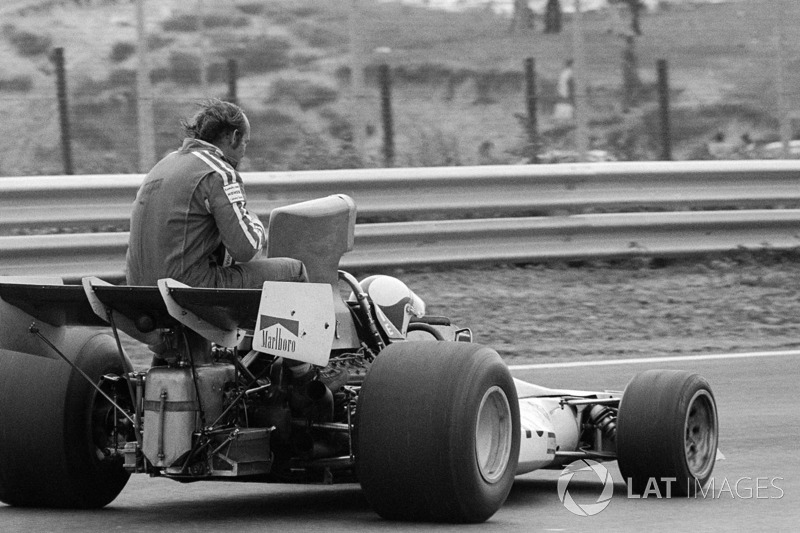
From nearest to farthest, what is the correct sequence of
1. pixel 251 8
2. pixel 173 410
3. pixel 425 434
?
1. pixel 425 434
2. pixel 173 410
3. pixel 251 8

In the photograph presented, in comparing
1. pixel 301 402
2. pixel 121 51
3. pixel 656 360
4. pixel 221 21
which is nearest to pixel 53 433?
pixel 301 402

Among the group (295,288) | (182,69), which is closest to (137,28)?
(182,69)

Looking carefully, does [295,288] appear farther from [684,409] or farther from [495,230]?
[495,230]

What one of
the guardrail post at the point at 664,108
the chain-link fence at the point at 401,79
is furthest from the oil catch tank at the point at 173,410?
the guardrail post at the point at 664,108

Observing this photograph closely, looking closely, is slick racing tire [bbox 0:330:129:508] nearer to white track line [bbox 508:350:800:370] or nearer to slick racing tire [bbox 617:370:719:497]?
slick racing tire [bbox 617:370:719:497]

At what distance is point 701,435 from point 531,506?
0.79 meters

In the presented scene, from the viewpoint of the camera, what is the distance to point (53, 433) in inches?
214

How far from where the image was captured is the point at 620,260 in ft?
38.9

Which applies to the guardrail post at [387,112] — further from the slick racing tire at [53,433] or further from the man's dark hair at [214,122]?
the slick racing tire at [53,433]

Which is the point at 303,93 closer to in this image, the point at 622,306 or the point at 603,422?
the point at 622,306

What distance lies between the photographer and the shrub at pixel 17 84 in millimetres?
12453

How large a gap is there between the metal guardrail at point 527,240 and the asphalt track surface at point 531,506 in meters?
3.83

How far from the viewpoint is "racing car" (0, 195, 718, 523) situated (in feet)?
16.2

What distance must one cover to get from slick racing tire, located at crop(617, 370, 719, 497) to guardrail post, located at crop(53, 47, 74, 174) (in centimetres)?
704
